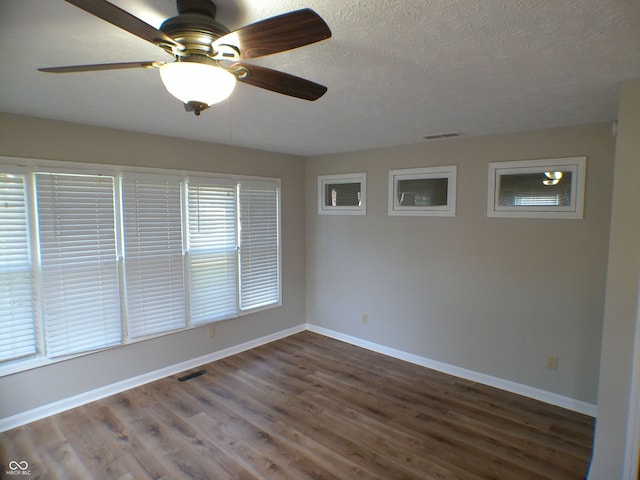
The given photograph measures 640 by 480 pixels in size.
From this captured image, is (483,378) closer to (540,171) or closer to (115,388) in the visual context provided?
(540,171)

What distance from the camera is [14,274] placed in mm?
2760

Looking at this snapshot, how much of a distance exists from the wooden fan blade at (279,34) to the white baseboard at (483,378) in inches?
143

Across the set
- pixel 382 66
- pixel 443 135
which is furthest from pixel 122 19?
pixel 443 135

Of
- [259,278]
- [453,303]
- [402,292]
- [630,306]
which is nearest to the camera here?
[630,306]

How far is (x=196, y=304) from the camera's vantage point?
12.7 feet

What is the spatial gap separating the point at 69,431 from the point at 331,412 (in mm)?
2108

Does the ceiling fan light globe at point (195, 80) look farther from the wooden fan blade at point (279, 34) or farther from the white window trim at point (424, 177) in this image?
the white window trim at point (424, 177)

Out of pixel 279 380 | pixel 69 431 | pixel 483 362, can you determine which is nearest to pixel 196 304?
pixel 279 380

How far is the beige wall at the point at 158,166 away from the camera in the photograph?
282 cm

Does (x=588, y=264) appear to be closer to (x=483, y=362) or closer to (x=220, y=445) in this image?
(x=483, y=362)

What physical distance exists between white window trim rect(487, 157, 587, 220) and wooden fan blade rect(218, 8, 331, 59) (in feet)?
9.37

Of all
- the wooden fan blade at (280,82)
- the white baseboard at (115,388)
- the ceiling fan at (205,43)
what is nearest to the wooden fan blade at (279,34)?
the ceiling fan at (205,43)

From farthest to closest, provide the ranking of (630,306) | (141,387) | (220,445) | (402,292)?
(402,292) < (141,387) < (220,445) < (630,306)

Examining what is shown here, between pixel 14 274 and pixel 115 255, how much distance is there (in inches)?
28.5
